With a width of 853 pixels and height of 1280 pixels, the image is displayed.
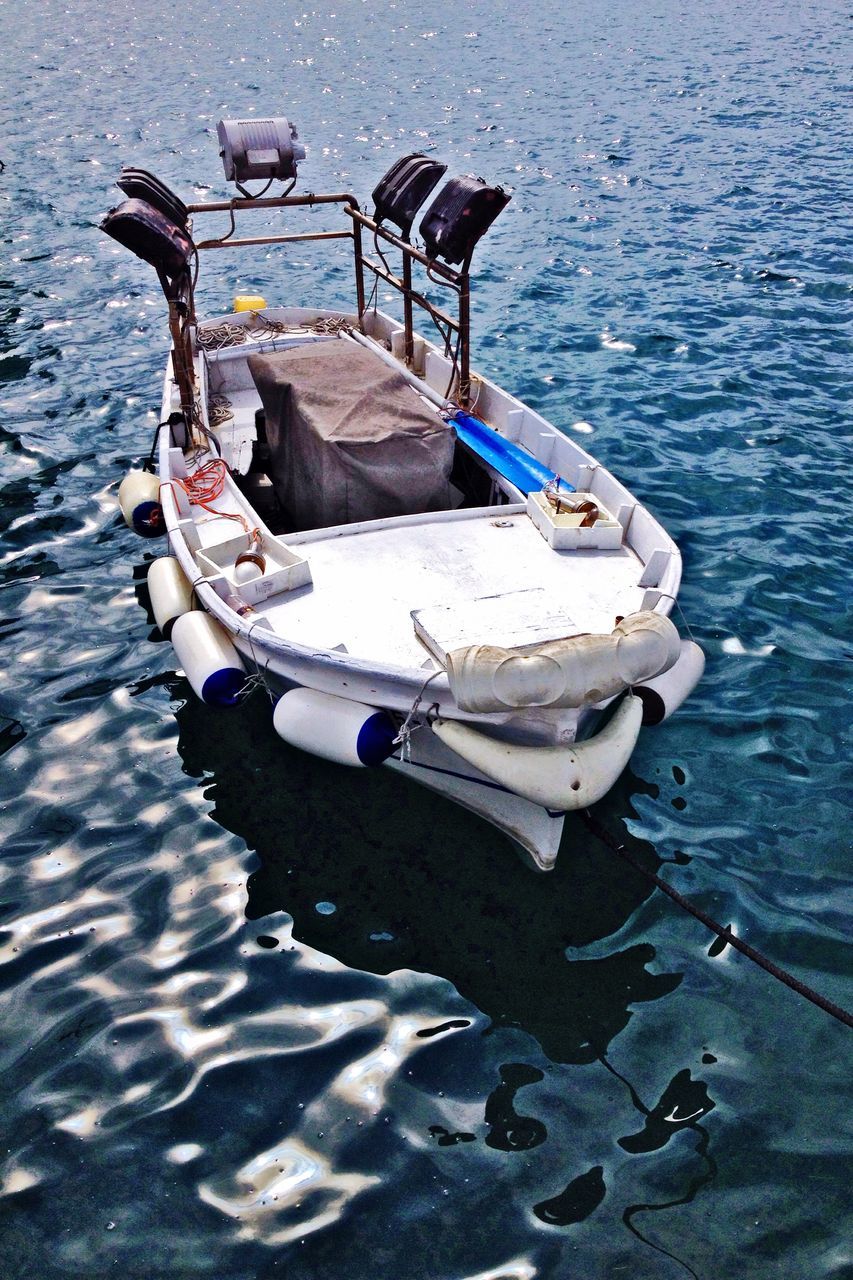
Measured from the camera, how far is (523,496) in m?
11.0

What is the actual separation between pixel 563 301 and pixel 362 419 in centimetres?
1292

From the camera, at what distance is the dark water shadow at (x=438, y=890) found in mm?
7637

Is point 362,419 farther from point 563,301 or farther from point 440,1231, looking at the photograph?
point 563,301

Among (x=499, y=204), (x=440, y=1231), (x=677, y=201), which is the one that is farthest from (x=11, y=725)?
(x=677, y=201)

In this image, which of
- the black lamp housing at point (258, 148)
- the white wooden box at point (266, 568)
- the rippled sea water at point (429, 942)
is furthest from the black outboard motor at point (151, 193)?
the white wooden box at point (266, 568)

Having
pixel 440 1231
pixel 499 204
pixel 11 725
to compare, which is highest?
pixel 499 204

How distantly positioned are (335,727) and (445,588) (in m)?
2.02

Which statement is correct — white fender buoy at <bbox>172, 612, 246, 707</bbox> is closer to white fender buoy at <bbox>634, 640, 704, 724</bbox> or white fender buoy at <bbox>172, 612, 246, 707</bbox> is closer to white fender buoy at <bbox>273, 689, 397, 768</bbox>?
white fender buoy at <bbox>273, 689, 397, 768</bbox>

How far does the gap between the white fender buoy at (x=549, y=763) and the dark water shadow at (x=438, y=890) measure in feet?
3.88

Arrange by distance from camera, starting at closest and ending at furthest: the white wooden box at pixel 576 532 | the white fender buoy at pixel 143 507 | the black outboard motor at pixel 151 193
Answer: the white wooden box at pixel 576 532 < the white fender buoy at pixel 143 507 < the black outboard motor at pixel 151 193

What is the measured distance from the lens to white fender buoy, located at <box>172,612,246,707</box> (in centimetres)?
884

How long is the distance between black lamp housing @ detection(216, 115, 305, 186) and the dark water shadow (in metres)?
9.41

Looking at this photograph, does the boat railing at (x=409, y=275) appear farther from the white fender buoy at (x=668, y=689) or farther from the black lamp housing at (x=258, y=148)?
the white fender buoy at (x=668, y=689)

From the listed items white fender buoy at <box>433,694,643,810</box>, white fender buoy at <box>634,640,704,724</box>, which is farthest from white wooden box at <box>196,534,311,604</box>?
white fender buoy at <box>634,640,704,724</box>
